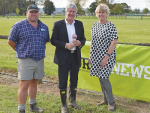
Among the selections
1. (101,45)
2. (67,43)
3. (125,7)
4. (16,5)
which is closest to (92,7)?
(125,7)

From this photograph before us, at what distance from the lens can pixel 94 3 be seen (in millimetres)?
86375

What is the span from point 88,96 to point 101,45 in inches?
60.4

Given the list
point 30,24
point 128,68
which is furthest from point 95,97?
point 30,24

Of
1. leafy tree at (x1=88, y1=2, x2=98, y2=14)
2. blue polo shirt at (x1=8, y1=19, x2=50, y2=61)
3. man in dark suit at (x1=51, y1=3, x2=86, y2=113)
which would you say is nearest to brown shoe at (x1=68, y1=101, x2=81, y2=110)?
man in dark suit at (x1=51, y1=3, x2=86, y2=113)

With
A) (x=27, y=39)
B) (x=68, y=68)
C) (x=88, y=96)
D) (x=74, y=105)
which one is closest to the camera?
(x=27, y=39)

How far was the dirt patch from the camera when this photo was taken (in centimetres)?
400

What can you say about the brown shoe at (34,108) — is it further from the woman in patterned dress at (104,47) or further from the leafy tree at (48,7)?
the leafy tree at (48,7)

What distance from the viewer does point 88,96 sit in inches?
181

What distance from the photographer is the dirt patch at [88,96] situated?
4004mm

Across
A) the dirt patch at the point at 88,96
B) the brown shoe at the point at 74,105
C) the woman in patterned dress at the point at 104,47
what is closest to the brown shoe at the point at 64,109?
the brown shoe at the point at 74,105

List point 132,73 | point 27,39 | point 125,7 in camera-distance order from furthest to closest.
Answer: point 125,7 → point 132,73 → point 27,39

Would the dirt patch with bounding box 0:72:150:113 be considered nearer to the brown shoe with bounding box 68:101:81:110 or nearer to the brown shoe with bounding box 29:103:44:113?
the brown shoe with bounding box 68:101:81:110

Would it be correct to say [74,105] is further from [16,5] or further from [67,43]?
[16,5]

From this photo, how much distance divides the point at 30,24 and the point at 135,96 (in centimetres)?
274
